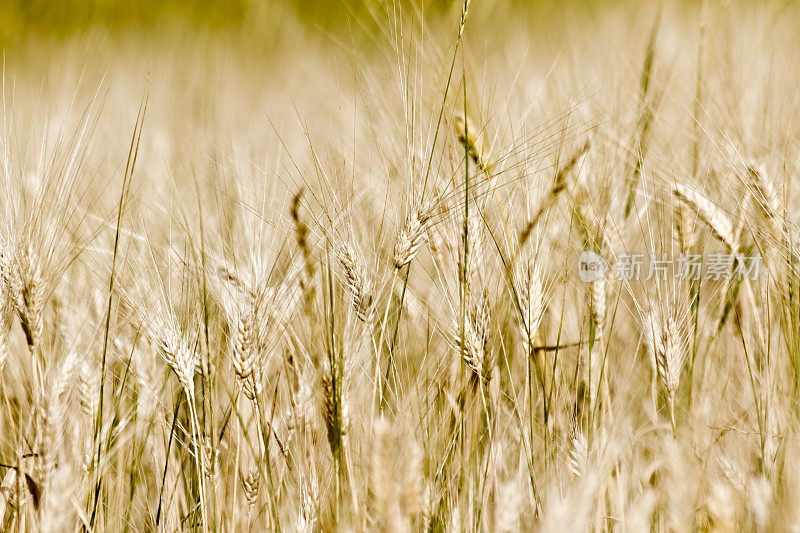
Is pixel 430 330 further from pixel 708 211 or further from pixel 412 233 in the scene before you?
pixel 708 211

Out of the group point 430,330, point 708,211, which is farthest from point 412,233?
point 708,211

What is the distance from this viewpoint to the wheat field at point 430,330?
0.77 meters

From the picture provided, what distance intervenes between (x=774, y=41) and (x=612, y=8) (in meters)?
1.52

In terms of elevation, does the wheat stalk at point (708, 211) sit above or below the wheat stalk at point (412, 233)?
above

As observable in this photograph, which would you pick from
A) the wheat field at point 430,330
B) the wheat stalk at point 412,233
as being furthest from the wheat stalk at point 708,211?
the wheat stalk at point 412,233

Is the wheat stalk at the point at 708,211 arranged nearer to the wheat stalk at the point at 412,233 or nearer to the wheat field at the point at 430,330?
the wheat field at the point at 430,330

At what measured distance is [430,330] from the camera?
3.46ft

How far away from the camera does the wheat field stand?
0.77 meters

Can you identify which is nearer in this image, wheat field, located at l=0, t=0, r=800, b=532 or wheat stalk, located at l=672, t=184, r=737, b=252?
wheat field, located at l=0, t=0, r=800, b=532

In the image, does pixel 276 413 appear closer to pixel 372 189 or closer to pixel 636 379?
pixel 372 189

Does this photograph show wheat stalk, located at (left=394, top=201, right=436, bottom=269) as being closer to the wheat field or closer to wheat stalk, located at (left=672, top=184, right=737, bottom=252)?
the wheat field

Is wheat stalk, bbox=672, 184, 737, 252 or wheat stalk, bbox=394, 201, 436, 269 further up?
wheat stalk, bbox=672, 184, 737, 252

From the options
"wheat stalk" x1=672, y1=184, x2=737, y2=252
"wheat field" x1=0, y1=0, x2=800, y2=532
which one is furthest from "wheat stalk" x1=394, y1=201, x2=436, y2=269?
"wheat stalk" x1=672, y1=184, x2=737, y2=252

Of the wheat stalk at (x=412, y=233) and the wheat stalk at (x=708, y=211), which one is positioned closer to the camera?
the wheat stalk at (x=412, y=233)
